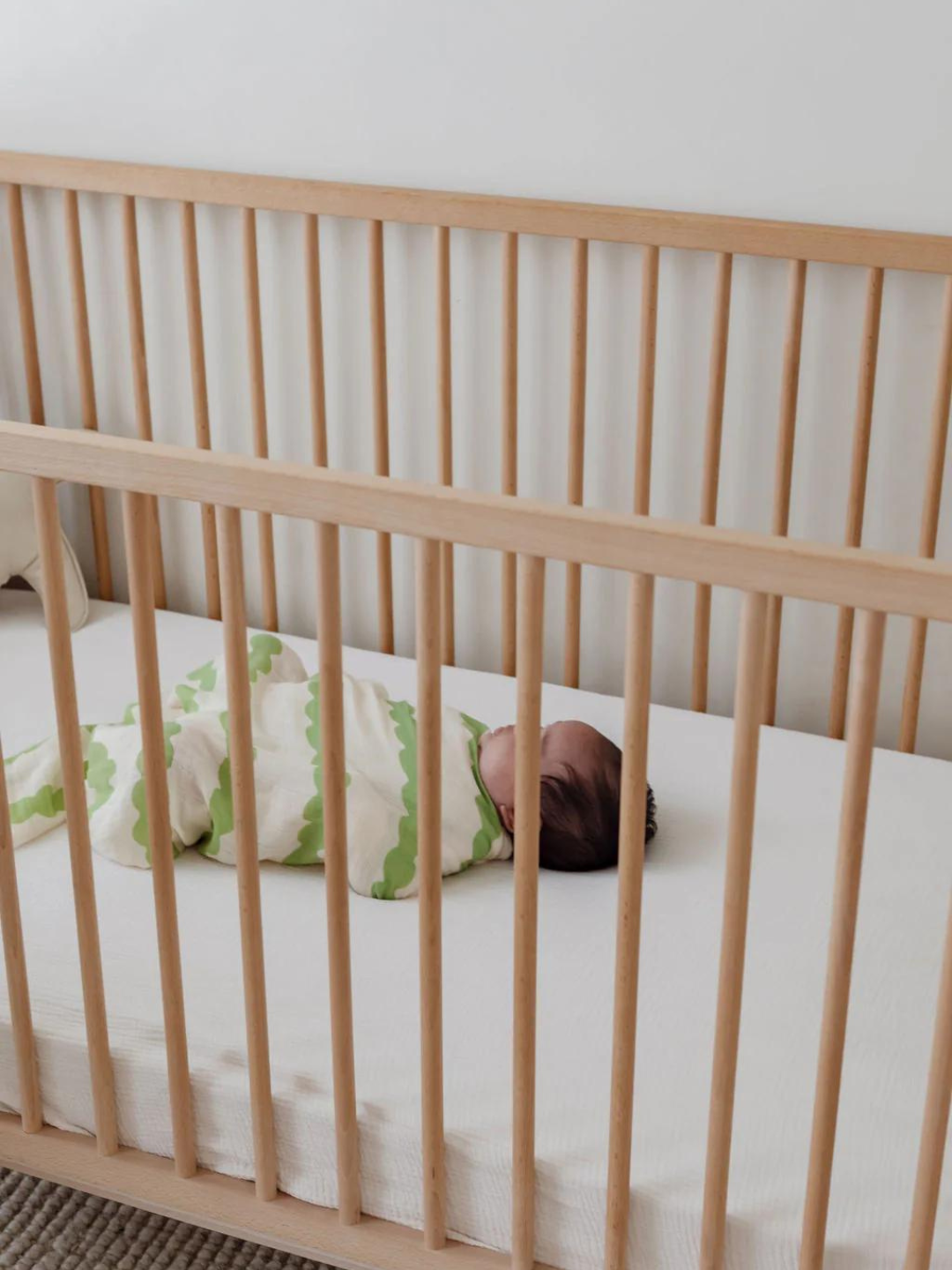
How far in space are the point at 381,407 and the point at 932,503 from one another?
24.0 inches

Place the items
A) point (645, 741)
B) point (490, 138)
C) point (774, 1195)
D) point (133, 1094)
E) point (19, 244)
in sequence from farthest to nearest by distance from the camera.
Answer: point (19, 244), point (490, 138), point (133, 1094), point (774, 1195), point (645, 741)

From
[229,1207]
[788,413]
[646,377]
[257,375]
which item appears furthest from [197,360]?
[229,1207]

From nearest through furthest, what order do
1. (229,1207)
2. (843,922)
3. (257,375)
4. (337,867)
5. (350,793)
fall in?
(843,922) → (337,867) → (229,1207) → (350,793) → (257,375)

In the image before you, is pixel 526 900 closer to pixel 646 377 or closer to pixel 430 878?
pixel 430 878

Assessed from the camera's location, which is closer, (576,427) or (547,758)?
(547,758)

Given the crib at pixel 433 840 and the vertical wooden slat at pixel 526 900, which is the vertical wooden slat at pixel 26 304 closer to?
the crib at pixel 433 840

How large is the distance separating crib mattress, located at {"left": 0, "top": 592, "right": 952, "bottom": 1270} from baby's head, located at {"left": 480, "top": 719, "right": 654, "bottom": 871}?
0.03 meters

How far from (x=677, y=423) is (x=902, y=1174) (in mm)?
875

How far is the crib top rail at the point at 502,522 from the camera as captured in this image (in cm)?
81

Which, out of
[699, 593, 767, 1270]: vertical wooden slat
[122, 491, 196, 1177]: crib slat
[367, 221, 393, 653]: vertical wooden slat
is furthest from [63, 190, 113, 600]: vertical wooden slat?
[699, 593, 767, 1270]: vertical wooden slat

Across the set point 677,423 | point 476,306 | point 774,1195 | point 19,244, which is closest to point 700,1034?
point 774,1195

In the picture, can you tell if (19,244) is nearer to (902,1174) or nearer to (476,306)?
(476,306)

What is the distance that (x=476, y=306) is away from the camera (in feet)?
5.76

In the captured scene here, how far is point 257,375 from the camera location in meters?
1.83
